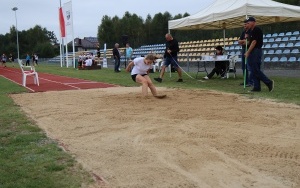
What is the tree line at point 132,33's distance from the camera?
32.9 metres

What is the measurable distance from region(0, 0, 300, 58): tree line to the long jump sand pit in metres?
20.4

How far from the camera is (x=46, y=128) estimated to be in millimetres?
5930

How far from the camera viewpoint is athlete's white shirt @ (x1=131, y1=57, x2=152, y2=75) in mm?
9789

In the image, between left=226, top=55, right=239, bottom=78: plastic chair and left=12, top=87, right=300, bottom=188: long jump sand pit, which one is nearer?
left=12, top=87, right=300, bottom=188: long jump sand pit

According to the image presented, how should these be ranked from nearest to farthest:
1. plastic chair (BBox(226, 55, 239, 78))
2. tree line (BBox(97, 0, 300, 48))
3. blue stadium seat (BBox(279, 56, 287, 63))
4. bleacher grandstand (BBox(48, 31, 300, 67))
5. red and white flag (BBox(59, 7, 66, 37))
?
1. plastic chair (BBox(226, 55, 239, 78))
2. blue stadium seat (BBox(279, 56, 287, 63))
3. bleacher grandstand (BBox(48, 31, 300, 67))
4. tree line (BBox(97, 0, 300, 48))
5. red and white flag (BBox(59, 7, 66, 37))

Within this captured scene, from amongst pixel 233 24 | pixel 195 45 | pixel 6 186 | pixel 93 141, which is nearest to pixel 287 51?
pixel 233 24

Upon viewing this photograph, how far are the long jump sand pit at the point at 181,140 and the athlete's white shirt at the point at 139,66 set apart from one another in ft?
5.03

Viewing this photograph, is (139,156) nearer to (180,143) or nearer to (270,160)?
(180,143)

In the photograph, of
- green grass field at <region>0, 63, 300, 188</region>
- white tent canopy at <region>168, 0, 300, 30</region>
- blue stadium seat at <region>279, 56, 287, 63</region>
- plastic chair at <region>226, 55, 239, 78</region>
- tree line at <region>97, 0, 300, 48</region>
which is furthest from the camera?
tree line at <region>97, 0, 300, 48</region>

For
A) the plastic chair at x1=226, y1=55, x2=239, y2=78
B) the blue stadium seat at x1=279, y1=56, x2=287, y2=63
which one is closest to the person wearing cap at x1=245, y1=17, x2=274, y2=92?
the plastic chair at x1=226, y1=55, x2=239, y2=78

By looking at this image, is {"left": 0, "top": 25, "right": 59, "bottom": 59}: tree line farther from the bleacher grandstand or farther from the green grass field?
the green grass field

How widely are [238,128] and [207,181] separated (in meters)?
2.23

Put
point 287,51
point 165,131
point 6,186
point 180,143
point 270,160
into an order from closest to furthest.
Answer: point 6,186, point 270,160, point 180,143, point 165,131, point 287,51

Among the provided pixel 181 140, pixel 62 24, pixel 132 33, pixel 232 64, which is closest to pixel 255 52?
pixel 232 64
